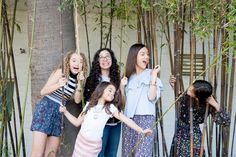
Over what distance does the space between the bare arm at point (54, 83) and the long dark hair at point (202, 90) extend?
0.89 m

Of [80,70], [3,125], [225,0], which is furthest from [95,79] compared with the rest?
[225,0]

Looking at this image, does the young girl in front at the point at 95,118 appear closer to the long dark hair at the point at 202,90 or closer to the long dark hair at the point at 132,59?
the long dark hair at the point at 132,59

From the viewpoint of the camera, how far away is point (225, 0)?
3061 millimetres

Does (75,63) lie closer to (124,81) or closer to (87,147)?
(124,81)

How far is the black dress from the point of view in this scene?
3217mm

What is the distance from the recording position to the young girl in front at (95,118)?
311 centimetres

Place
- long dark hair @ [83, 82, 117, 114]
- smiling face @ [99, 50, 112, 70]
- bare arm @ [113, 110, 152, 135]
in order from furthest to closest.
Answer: smiling face @ [99, 50, 112, 70], long dark hair @ [83, 82, 117, 114], bare arm @ [113, 110, 152, 135]

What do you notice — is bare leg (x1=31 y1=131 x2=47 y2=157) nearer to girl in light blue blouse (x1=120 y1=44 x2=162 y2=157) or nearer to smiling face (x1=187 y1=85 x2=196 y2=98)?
girl in light blue blouse (x1=120 y1=44 x2=162 y2=157)

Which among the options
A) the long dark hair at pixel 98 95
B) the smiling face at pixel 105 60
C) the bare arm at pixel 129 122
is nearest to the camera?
the bare arm at pixel 129 122

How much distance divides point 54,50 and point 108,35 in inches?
41.8

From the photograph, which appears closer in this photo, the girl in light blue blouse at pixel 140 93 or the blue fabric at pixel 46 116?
the girl in light blue blouse at pixel 140 93

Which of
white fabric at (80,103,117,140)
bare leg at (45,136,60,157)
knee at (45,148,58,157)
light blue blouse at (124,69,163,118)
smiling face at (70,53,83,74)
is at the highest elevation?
smiling face at (70,53,83,74)

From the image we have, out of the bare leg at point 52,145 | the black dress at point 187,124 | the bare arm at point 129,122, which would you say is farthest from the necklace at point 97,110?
the black dress at point 187,124

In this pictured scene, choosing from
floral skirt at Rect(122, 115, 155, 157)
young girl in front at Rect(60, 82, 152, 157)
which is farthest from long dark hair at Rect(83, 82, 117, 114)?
floral skirt at Rect(122, 115, 155, 157)
